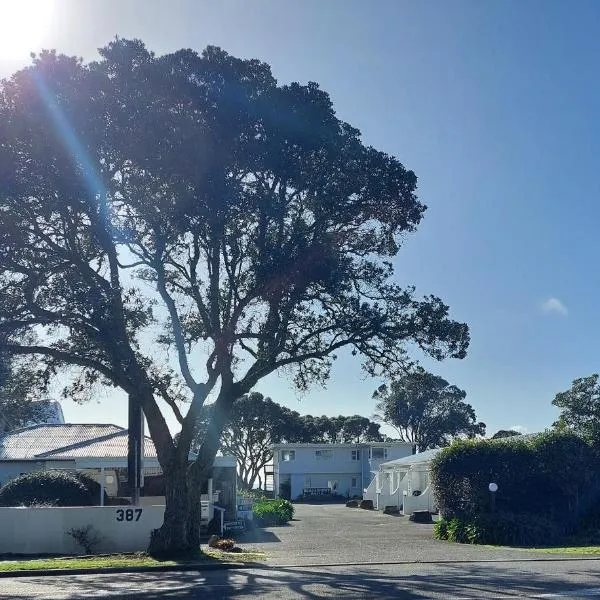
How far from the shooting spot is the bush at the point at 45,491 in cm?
2612

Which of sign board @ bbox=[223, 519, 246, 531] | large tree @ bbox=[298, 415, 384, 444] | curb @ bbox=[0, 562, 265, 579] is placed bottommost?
curb @ bbox=[0, 562, 265, 579]

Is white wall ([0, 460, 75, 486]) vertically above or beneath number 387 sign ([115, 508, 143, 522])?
above

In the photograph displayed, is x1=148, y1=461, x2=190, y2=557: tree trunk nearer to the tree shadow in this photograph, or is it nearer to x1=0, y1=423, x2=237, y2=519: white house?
the tree shadow

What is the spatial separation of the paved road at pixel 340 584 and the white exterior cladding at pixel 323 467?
53568 mm

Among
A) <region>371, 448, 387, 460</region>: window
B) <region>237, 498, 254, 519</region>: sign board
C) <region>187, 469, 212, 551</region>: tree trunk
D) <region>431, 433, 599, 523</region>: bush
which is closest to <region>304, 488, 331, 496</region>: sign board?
<region>371, 448, 387, 460</region>: window

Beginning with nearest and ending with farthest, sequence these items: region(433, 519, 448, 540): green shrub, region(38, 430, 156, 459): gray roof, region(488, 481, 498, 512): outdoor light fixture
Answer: region(488, 481, 498, 512): outdoor light fixture
region(433, 519, 448, 540): green shrub
region(38, 430, 156, 459): gray roof

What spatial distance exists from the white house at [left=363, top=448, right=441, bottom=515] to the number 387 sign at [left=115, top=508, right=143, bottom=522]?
18.1 metres

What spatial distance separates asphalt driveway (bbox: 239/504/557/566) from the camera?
20.7 m

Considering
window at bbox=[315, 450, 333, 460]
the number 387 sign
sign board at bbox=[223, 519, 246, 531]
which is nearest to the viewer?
the number 387 sign

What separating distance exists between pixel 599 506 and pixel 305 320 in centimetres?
1419

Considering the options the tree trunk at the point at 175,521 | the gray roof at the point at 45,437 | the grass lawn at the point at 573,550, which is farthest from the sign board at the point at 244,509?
the grass lawn at the point at 573,550

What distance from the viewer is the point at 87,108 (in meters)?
17.2

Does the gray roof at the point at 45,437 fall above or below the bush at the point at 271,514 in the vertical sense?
above

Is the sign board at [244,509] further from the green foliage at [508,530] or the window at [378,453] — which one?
the window at [378,453]
